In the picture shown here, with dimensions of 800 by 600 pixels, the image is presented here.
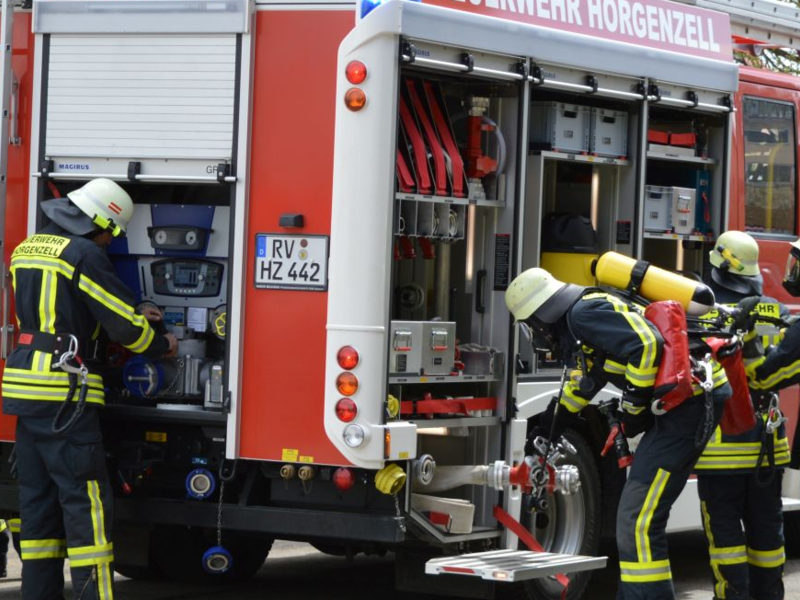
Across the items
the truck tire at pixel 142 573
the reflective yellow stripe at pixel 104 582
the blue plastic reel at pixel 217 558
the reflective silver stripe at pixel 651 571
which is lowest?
the truck tire at pixel 142 573

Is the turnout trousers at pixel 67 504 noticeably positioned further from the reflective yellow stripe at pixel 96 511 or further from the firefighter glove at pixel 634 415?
the firefighter glove at pixel 634 415

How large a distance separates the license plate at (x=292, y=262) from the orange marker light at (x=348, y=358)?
1.07 feet

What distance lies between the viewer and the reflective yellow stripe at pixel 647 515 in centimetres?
711

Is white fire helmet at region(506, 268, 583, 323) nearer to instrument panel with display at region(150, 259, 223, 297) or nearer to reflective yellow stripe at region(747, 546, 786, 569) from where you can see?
instrument panel with display at region(150, 259, 223, 297)

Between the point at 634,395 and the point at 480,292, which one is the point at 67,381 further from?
the point at 634,395

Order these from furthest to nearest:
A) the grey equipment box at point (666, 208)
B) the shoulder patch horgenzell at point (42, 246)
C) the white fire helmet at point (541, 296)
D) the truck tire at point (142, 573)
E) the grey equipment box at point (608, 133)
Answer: the truck tire at point (142, 573) → the grey equipment box at point (666, 208) → the grey equipment box at point (608, 133) → the shoulder patch horgenzell at point (42, 246) → the white fire helmet at point (541, 296)

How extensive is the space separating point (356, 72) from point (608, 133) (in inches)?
76.1

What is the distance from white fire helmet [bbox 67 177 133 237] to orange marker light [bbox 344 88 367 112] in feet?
4.04

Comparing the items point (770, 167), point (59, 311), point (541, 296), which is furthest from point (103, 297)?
point (770, 167)

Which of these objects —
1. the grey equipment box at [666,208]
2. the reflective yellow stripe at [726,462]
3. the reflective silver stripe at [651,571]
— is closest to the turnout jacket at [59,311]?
the reflective silver stripe at [651,571]

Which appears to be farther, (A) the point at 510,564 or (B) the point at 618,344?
(A) the point at 510,564

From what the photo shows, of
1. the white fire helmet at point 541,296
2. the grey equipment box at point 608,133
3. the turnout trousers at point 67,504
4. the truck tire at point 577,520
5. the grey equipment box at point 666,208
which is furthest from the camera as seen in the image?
the grey equipment box at point 666,208

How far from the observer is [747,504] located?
816 cm

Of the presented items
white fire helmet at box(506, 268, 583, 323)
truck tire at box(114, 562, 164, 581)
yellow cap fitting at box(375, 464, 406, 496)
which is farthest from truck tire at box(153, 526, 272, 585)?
white fire helmet at box(506, 268, 583, 323)
